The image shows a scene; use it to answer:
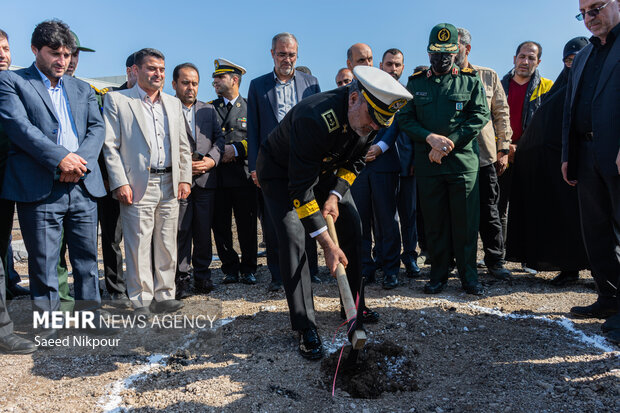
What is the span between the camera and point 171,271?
432cm

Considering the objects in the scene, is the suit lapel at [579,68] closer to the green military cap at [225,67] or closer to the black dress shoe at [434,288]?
the black dress shoe at [434,288]

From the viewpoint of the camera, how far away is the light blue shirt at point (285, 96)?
483 cm

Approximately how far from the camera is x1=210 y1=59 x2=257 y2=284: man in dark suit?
516 cm

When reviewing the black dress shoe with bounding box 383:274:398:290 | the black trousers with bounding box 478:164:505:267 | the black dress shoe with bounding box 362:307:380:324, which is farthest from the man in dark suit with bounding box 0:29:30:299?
the black trousers with bounding box 478:164:505:267

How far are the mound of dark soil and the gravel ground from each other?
0.01 metres

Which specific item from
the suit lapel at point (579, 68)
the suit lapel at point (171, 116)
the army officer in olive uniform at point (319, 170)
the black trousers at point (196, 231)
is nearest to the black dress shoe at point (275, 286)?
the black trousers at point (196, 231)

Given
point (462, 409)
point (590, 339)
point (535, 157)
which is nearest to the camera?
point (462, 409)

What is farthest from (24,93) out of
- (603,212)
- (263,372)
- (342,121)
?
(603,212)

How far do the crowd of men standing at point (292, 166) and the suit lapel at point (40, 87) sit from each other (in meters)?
0.01

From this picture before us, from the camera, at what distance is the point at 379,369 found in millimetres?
3004

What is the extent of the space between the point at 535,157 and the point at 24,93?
4778mm

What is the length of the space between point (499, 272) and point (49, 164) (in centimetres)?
436

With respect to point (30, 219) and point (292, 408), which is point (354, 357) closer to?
point (292, 408)

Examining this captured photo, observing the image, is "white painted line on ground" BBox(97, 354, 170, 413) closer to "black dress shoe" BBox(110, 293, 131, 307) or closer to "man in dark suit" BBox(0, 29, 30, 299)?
"black dress shoe" BBox(110, 293, 131, 307)
